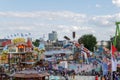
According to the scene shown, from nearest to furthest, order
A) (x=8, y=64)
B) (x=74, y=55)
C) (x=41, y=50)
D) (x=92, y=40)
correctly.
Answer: (x=74, y=55), (x=8, y=64), (x=41, y=50), (x=92, y=40)

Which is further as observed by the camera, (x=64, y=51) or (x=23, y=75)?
(x=64, y=51)

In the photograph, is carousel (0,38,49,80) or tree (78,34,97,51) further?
tree (78,34,97,51)

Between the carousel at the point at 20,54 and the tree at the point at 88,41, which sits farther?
the tree at the point at 88,41

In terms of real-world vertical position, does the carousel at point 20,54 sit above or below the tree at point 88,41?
below

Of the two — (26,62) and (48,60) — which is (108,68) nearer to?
(48,60)

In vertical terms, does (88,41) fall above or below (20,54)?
above

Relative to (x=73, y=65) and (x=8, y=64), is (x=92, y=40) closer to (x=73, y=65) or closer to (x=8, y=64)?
(x=8, y=64)

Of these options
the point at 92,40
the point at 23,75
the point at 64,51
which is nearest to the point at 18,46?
the point at 64,51

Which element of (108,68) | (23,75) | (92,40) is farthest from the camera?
(92,40)

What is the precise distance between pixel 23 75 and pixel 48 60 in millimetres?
21720

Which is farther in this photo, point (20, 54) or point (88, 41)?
point (88, 41)

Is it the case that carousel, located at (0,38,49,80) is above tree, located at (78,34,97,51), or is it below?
below

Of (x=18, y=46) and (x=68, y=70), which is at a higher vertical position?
(x=18, y=46)

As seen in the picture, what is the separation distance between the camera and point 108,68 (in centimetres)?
3155
